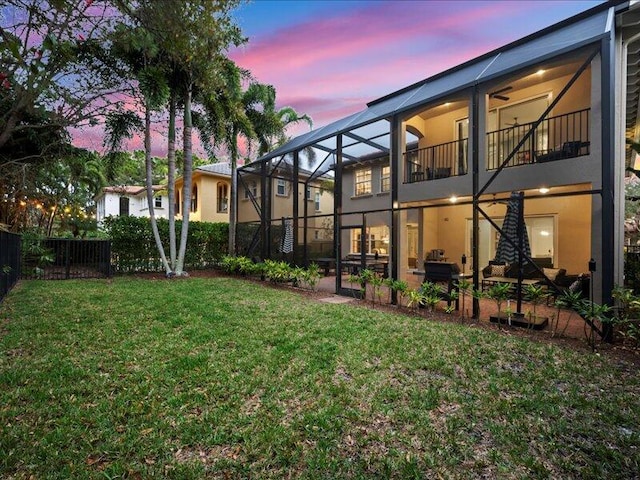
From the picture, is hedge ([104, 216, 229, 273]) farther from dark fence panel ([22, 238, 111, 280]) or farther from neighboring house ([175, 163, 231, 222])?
neighboring house ([175, 163, 231, 222])

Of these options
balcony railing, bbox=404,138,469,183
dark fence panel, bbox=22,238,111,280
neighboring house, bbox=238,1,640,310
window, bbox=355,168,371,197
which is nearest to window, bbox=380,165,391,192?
neighboring house, bbox=238,1,640,310

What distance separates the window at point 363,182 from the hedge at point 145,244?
311 inches

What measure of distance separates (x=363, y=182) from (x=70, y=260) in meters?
13.4

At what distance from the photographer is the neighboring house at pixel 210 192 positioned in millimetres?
21234

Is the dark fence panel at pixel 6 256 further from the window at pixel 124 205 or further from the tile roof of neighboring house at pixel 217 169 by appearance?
the window at pixel 124 205

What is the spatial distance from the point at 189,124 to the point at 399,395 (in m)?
12.5

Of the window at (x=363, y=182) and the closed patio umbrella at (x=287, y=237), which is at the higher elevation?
the window at (x=363, y=182)

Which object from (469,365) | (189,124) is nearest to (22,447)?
(469,365)

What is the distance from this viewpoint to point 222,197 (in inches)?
887

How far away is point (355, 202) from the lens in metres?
17.3

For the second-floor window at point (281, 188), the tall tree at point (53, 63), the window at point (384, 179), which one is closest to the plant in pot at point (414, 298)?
the tall tree at point (53, 63)

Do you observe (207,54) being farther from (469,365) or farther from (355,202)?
(355,202)

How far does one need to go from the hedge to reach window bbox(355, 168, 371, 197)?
791 cm

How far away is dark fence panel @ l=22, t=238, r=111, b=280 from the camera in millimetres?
Result: 11031
